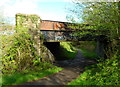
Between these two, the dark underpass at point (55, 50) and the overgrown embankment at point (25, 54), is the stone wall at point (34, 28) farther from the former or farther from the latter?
the dark underpass at point (55, 50)

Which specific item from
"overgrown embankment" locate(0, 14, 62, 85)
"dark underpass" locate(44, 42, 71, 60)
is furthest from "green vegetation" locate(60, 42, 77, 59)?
"overgrown embankment" locate(0, 14, 62, 85)

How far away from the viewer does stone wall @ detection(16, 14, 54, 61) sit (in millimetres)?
13289

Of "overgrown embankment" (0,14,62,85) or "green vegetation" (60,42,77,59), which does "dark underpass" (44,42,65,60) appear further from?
"overgrown embankment" (0,14,62,85)

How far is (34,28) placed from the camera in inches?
546

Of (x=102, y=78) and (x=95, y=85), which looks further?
(x=102, y=78)

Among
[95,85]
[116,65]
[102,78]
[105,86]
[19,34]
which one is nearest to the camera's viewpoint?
[105,86]

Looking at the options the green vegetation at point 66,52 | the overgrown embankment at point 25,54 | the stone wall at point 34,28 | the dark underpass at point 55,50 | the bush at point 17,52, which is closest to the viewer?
the overgrown embankment at point 25,54

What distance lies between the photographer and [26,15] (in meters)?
13.6

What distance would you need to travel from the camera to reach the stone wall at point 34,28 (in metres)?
13.3

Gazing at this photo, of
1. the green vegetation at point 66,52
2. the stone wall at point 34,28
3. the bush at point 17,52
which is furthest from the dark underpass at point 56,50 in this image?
the bush at point 17,52

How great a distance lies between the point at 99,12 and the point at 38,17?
6.86 metres

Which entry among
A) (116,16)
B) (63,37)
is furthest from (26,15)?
(116,16)

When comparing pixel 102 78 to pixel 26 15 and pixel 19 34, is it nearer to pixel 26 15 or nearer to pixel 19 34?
pixel 19 34

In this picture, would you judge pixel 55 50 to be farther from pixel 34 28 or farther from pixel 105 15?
pixel 105 15
